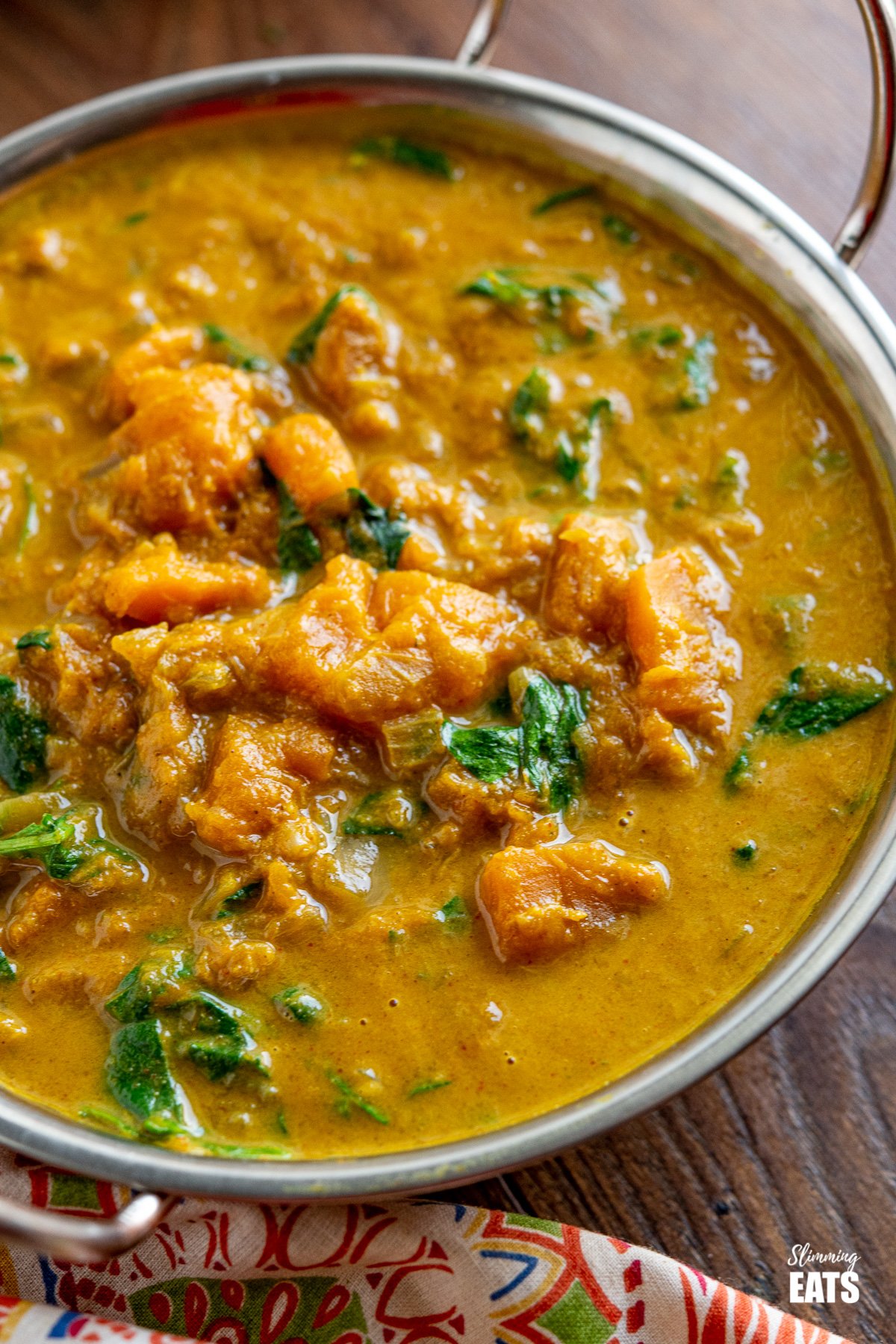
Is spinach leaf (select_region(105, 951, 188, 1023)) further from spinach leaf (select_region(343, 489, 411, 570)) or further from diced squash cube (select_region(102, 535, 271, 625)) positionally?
spinach leaf (select_region(343, 489, 411, 570))

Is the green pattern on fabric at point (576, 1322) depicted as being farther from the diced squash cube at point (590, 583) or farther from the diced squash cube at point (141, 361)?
the diced squash cube at point (141, 361)

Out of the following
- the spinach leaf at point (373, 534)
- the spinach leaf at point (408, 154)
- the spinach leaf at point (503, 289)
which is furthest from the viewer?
the spinach leaf at point (408, 154)

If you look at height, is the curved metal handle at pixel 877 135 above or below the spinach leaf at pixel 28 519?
above

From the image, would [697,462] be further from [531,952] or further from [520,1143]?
[520,1143]

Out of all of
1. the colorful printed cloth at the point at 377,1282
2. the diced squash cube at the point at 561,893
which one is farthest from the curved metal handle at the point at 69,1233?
the diced squash cube at the point at 561,893

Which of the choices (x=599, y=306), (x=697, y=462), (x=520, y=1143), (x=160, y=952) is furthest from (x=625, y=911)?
(x=599, y=306)

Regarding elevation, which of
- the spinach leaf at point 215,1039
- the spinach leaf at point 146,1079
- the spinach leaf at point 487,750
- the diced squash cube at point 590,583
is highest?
the diced squash cube at point 590,583
